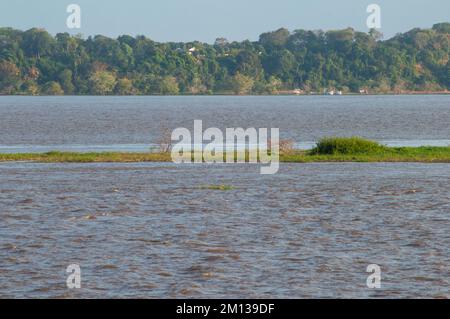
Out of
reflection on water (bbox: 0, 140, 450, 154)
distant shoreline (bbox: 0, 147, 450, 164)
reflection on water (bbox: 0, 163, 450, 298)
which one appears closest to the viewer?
reflection on water (bbox: 0, 163, 450, 298)

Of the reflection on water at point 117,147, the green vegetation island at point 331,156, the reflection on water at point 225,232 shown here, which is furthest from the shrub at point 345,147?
the reflection on water at point 117,147

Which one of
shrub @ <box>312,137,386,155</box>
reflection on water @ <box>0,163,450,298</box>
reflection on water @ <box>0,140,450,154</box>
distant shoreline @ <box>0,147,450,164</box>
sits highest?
shrub @ <box>312,137,386,155</box>

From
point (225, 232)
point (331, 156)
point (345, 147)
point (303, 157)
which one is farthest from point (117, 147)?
point (225, 232)

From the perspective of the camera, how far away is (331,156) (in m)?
45.8

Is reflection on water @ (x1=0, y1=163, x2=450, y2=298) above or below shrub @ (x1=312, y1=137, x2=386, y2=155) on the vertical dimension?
below

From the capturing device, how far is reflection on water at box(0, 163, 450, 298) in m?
21.0

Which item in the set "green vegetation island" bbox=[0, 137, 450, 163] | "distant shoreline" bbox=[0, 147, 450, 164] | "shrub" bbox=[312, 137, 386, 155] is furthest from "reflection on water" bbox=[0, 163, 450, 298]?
"shrub" bbox=[312, 137, 386, 155]

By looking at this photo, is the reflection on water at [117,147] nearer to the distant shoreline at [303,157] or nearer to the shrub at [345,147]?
the distant shoreline at [303,157]

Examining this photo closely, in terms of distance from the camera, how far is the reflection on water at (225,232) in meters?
21.0

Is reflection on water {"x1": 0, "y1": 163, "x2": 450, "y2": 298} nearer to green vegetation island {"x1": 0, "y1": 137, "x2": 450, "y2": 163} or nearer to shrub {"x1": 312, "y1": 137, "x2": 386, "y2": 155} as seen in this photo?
green vegetation island {"x1": 0, "y1": 137, "x2": 450, "y2": 163}

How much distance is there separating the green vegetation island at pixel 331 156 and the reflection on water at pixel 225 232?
270cm

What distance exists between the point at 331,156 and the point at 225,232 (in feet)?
62.4

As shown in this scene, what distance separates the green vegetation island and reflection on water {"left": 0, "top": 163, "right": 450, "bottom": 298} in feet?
8.86
